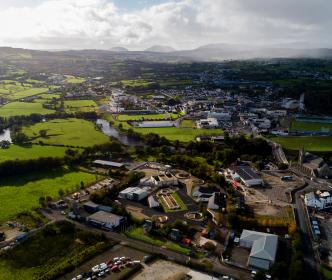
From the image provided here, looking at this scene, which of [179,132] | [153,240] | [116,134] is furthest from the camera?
[116,134]

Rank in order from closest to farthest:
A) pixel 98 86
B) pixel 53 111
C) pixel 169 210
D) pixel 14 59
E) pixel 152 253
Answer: pixel 152 253 < pixel 169 210 < pixel 53 111 < pixel 98 86 < pixel 14 59

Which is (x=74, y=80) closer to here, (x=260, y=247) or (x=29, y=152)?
(x=29, y=152)

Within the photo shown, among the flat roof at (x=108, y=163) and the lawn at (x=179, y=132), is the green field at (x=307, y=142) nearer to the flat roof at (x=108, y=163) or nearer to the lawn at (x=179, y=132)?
the lawn at (x=179, y=132)

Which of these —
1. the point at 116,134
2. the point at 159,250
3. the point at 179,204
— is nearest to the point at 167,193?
the point at 179,204

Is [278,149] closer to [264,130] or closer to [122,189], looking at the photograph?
[264,130]

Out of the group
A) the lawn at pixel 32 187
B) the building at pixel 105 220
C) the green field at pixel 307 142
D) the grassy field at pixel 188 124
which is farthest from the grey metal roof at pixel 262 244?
the grassy field at pixel 188 124

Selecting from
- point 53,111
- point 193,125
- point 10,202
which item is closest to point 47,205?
point 10,202

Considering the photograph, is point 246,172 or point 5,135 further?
point 5,135
